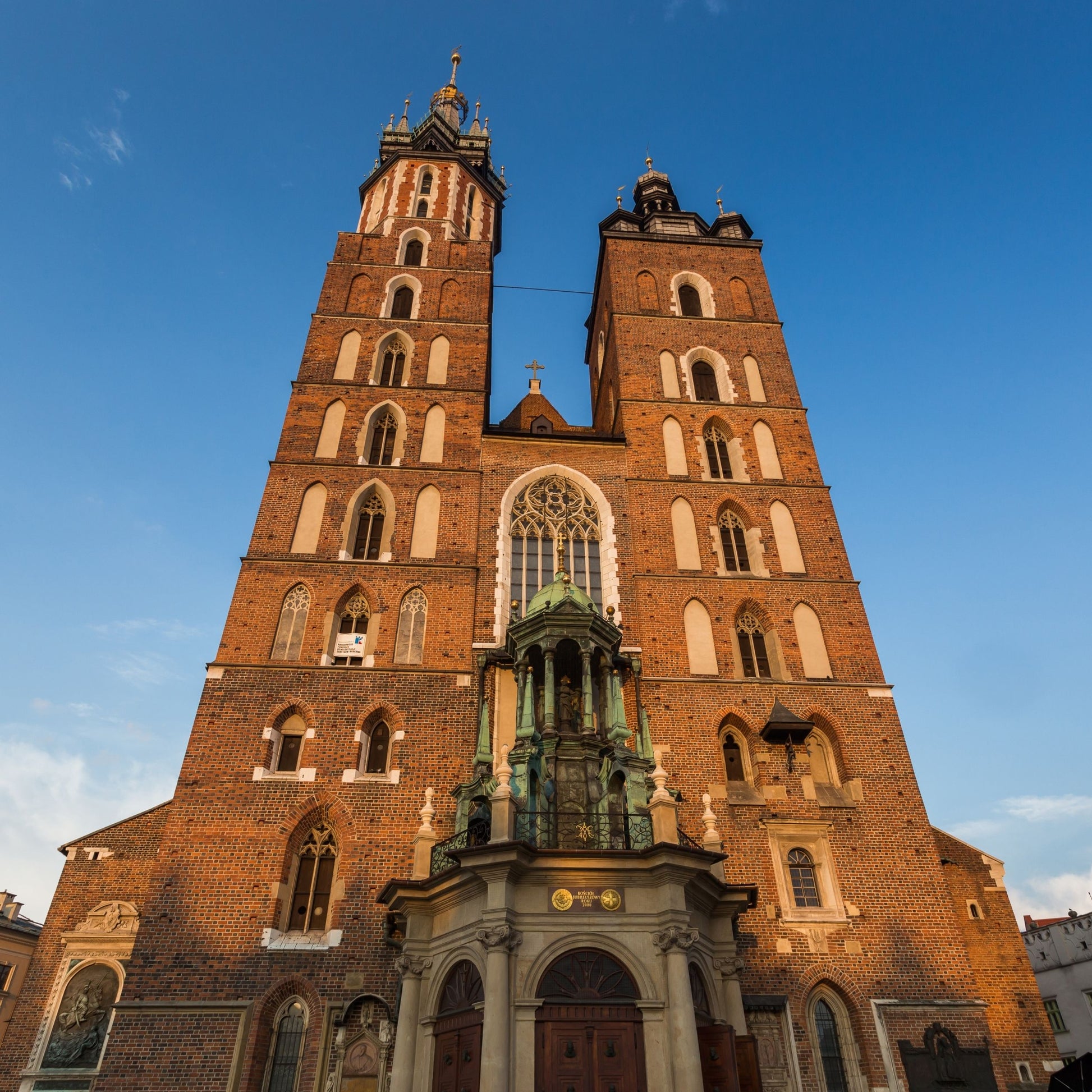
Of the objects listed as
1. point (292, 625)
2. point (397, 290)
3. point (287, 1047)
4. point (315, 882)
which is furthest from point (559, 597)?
point (397, 290)

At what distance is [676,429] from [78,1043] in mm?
18520

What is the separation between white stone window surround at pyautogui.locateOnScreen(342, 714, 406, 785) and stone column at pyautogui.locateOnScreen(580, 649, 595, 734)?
3.77 m

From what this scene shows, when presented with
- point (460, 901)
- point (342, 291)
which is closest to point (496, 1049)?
point (460, 901)

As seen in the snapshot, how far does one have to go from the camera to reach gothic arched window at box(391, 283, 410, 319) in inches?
1017

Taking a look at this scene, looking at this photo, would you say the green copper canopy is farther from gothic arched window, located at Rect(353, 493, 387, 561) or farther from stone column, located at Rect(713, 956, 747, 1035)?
stone column, located at Rect(713, 956, 747, 1035)

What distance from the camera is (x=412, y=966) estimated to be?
1312 centimetres

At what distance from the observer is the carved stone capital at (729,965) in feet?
44.3

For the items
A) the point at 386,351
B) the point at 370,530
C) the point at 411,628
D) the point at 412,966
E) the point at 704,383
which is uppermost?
the point at 386,351

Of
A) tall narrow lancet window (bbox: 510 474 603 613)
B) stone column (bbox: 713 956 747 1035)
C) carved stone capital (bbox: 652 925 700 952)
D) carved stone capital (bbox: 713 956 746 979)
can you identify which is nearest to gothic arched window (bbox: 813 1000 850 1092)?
stone column (bbox: 713 956 747 1035)

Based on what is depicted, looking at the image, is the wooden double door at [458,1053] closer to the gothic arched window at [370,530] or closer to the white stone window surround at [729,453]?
the gothic arched window at [370,530]

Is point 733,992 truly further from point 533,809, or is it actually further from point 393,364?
point 393,364

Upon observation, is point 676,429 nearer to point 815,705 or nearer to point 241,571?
point 815,705

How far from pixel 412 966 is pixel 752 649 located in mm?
10142

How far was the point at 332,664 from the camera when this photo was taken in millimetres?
18062
